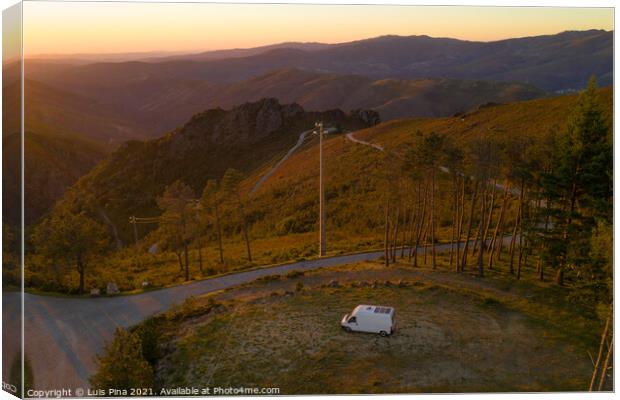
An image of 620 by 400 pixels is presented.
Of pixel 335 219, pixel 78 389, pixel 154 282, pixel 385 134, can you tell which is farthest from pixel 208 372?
pixel 385 134

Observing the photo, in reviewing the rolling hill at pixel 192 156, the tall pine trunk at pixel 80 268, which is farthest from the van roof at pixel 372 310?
the rolling hill at pixel 192 156

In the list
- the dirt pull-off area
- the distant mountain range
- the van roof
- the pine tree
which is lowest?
the dirt pull-off area

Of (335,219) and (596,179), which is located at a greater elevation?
(596,179)

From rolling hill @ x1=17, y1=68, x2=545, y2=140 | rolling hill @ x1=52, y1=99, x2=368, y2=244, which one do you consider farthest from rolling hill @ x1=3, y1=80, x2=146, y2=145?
rolling hill @ x1=52, y1=99, x2=368, y2=244

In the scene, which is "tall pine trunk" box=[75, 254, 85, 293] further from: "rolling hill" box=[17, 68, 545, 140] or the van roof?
"rolling hill" box=[17, 68, 545, 140]

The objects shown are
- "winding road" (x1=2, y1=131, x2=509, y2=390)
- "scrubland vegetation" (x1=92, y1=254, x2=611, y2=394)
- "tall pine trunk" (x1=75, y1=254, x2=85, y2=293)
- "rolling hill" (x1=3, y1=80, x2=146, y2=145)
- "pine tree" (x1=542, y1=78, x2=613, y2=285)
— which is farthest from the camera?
"rolling hill" (x1=3, y1=80, x2=146, y2=145)

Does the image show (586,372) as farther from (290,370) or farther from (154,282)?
(154,282)

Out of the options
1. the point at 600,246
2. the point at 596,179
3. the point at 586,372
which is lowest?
the point at 586,372
